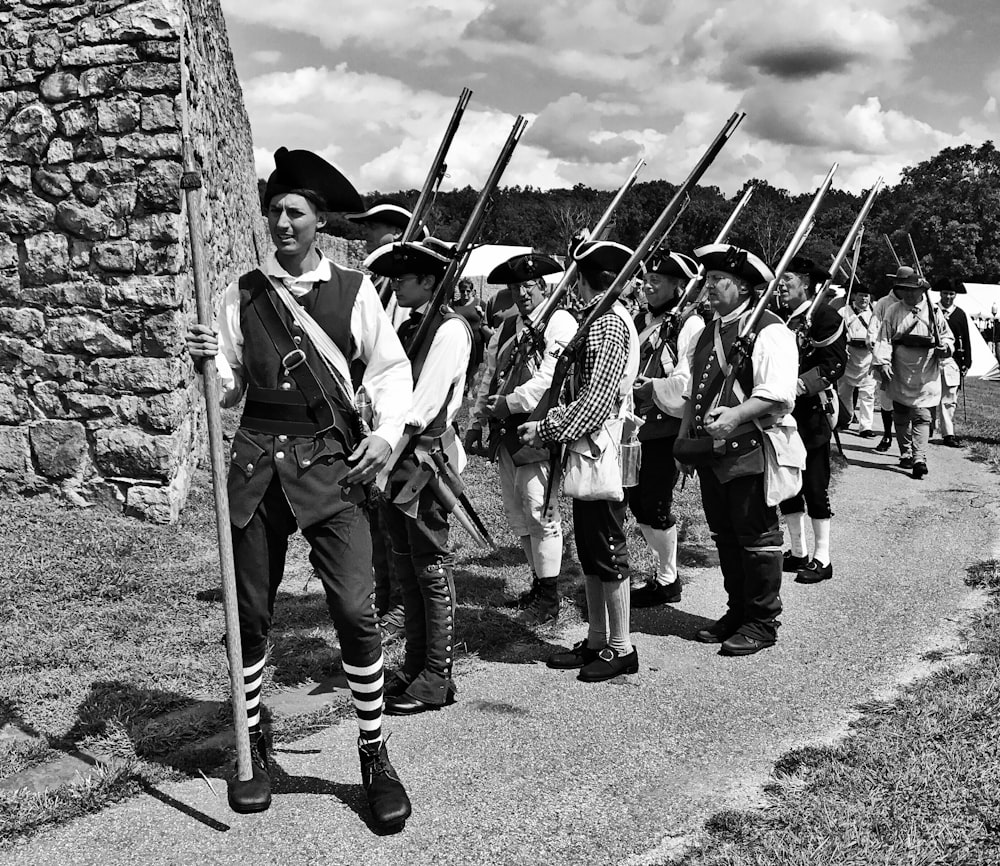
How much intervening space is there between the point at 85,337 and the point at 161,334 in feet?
1.84

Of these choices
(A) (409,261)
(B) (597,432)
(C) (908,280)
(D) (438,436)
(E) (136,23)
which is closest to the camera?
(A) (409,261)

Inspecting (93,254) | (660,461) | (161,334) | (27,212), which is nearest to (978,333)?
(660,461)

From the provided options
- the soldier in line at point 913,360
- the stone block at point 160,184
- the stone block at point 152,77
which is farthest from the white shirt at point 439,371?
the soldier in line at point 913,360

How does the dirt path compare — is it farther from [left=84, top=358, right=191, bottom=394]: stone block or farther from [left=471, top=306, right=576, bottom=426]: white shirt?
[left=84, top=358, right=191, bottom=394]: stone block

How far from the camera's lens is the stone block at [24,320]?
714 centimetres

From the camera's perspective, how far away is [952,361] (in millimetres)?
11508

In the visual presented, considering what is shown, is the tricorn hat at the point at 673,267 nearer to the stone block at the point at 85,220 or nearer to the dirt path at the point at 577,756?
the dirt path at the point at 577,756

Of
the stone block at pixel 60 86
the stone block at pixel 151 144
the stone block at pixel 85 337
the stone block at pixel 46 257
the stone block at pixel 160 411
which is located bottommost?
the stone block at pixel 160 411

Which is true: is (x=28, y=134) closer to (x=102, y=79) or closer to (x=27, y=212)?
(x=27, y=212)

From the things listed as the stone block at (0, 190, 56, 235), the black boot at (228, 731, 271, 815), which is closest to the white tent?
the stone block at (0, 190, 56, 235)

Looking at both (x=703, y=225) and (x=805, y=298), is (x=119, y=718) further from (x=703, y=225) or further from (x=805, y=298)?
(x=703, y=225)

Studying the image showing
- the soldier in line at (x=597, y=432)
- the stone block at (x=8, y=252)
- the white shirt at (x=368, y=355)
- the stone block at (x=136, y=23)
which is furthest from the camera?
the stone block at (x=8, y=252)

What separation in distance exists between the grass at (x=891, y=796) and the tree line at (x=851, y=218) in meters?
32.6

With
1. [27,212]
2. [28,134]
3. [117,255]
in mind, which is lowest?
[117,255]
